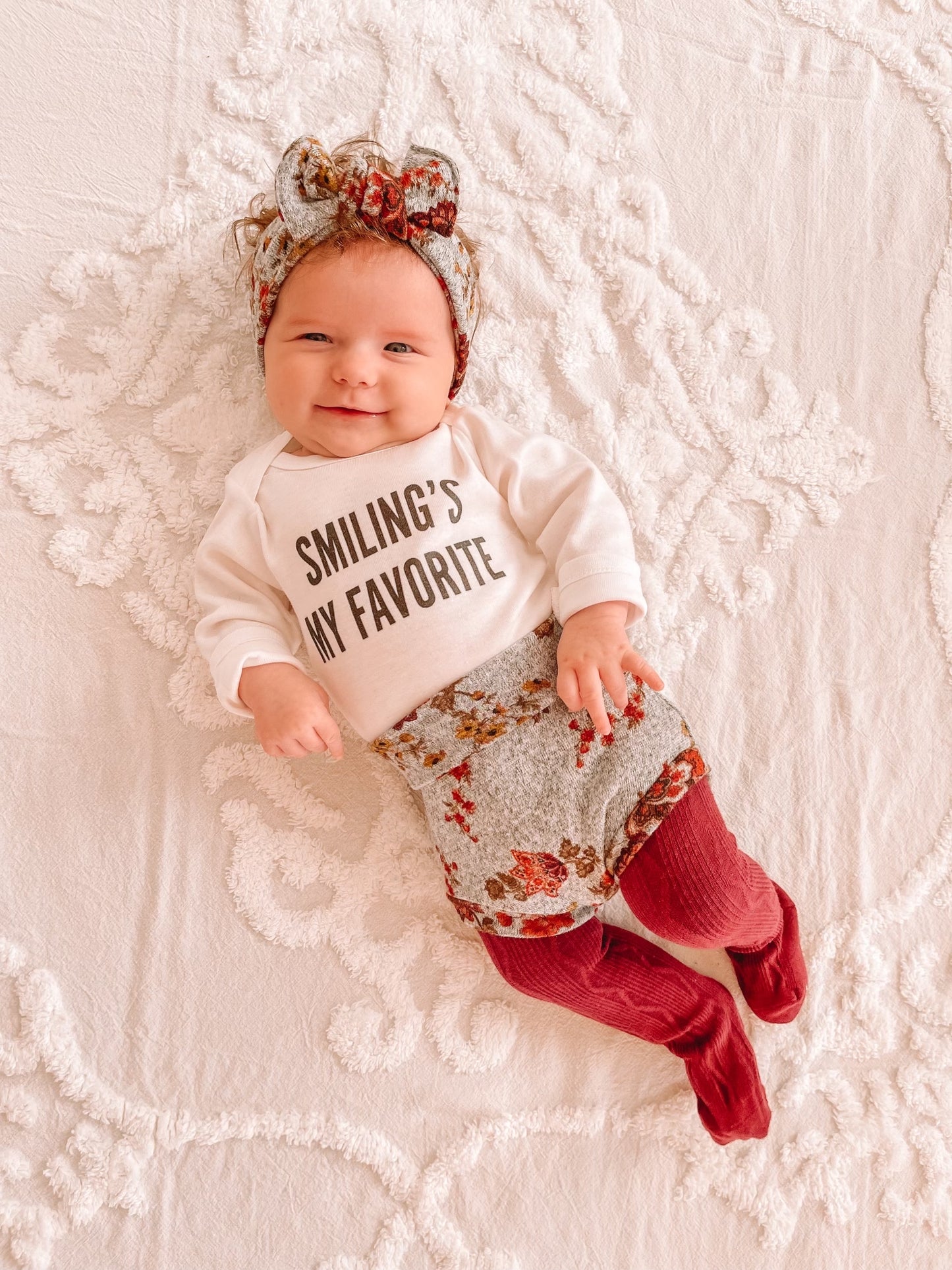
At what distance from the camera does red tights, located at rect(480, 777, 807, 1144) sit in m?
1.00

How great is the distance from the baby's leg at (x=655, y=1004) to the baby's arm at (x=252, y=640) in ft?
1.00

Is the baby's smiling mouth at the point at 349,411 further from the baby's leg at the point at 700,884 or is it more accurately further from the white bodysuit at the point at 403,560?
the baby's leg at the point at 700,884

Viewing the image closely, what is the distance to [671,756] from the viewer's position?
100 centimetres

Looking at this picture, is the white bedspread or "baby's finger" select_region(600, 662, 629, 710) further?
the white bedspread

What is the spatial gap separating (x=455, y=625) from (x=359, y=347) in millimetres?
295

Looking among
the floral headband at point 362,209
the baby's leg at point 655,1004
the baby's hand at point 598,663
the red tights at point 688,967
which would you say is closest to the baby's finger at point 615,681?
the baby's hand at point 598,663

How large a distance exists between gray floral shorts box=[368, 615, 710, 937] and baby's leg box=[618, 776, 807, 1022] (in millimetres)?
27

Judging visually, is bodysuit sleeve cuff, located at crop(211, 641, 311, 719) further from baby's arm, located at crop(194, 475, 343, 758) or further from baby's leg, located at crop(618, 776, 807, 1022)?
baby's leg, located at crop(618, 776, 807, 1022)

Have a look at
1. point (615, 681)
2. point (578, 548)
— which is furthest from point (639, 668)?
point (578, 548)

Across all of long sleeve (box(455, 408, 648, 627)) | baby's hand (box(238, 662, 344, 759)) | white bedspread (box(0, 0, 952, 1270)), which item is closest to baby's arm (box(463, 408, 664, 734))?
long sleeve (box(455, 408, 648, 627))

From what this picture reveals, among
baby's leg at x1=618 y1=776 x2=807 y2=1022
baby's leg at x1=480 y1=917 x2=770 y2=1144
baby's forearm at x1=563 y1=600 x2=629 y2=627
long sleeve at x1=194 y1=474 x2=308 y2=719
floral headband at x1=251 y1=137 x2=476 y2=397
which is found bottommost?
baby's leg at x1=480 y1=917 x2=770 y2=1144

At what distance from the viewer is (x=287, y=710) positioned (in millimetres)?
983

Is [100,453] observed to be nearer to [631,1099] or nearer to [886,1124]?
[631,1099]

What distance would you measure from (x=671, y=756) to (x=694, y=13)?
0.92 meters
